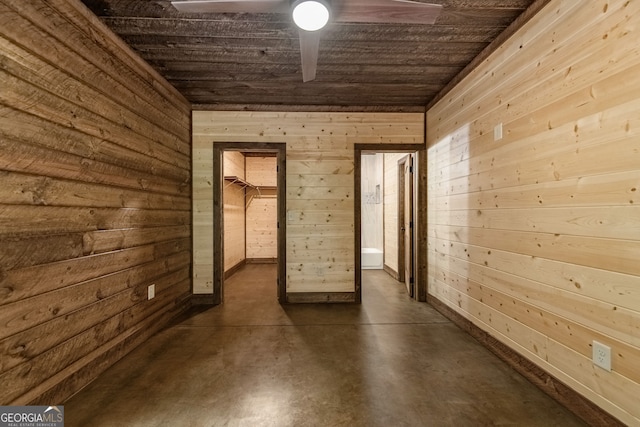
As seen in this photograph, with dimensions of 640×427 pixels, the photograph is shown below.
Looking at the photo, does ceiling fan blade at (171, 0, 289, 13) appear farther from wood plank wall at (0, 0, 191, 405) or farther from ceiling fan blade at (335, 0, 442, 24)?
wood plank wall at (0, 0, 191, 405)

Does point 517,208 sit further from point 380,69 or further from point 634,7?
point 380,69

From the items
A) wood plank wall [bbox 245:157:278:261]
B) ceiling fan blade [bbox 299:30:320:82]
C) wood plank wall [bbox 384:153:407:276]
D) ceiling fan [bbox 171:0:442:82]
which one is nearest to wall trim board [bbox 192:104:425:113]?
wood plank wall [bbox 384:153:407:276]

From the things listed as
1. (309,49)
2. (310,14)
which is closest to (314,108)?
(309,49)

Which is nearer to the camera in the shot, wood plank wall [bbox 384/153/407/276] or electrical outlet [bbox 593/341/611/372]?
electrical outlet [bbox 593/341/611/372]

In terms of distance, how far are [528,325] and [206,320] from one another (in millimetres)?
2959

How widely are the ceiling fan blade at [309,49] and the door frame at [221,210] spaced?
1.46 metres

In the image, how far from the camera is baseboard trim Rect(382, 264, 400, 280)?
477 cm

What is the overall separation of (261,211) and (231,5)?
511cm

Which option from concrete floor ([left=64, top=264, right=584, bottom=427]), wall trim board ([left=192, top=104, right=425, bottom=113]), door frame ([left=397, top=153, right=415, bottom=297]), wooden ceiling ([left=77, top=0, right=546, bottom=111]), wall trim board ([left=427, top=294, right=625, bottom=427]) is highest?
wooden ceiling ([left=77, top=0, right=546, bottom=111])

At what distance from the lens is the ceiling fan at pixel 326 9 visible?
1.49m

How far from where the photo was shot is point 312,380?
1912 millimetres

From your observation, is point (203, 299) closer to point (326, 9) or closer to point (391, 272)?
point (391, 272)

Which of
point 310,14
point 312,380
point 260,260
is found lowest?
point 312,380

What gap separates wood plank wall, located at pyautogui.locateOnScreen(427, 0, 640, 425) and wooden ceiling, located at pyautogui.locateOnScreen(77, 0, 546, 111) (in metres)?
0.29
